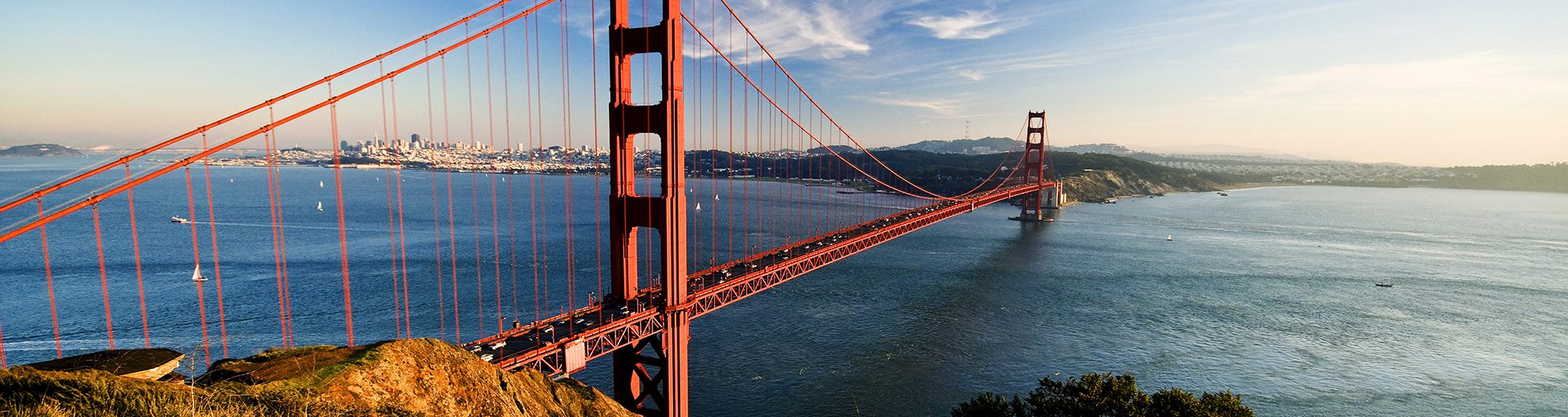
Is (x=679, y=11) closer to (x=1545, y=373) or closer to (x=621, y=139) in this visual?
(x=621, y=139)

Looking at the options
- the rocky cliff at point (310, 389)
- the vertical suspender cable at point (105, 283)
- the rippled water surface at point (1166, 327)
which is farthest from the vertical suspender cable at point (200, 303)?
the rippled water surface at point (1166, 327)

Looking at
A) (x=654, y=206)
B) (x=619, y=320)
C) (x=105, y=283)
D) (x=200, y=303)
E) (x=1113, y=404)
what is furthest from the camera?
(x=200, y=303)

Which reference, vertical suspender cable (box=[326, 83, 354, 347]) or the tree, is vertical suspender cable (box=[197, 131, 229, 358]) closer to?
vertical suspender cable (box=[326, 83, 354, 347])

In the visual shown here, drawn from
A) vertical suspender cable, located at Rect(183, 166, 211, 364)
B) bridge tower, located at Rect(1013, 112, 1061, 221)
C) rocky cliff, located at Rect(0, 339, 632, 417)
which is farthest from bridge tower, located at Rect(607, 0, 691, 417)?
bridge tower, located at Rect(1013, 112, 1061, 221)

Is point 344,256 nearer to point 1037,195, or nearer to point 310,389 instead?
point 310,389

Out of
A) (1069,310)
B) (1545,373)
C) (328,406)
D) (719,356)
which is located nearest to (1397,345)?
(1545,373)

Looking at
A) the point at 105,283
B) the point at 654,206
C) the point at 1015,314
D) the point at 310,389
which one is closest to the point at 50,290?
the point at 310,389
